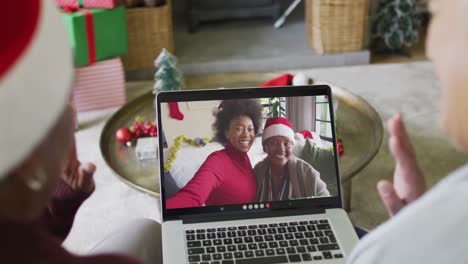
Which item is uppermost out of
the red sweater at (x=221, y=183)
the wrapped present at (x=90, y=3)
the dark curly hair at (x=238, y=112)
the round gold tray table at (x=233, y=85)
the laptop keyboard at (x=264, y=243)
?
the wrapped present at (x=90, y=3)

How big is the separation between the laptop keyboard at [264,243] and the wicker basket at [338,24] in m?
2.25

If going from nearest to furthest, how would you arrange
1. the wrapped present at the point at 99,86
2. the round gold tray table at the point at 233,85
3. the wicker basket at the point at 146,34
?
the round gold tray table at the point at 233,85 → the wrapped present at the point at 99,86 → the wicker basket at the point at 146,34

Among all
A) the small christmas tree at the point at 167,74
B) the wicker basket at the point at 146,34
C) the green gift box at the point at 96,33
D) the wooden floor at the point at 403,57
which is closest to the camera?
the small christmas tree at the point at 167,74

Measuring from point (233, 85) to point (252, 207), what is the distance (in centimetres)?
109

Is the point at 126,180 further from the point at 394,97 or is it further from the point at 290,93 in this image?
the point at 394,97

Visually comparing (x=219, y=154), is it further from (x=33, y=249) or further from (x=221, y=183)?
(x=33, y=249)

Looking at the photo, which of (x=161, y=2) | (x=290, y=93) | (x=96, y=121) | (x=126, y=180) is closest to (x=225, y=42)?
(x=161, y=2)

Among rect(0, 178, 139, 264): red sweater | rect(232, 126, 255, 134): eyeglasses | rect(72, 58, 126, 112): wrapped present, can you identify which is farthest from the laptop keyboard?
rect(72, 58, 126, 112): wrapped present

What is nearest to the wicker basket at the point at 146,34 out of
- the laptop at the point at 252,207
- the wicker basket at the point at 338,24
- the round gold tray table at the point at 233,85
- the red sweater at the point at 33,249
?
the wicker basket at the point at 338,24

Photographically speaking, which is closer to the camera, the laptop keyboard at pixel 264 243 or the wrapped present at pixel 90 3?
the laptop keyboard at pixel 264 243

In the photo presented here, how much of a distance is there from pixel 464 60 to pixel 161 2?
2813 millimetres

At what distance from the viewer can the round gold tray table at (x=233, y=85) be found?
1.76 meters

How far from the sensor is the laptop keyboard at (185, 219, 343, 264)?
112 cm

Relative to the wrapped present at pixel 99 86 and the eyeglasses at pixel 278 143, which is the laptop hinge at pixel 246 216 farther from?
the wrapped present at pixel 99 86
